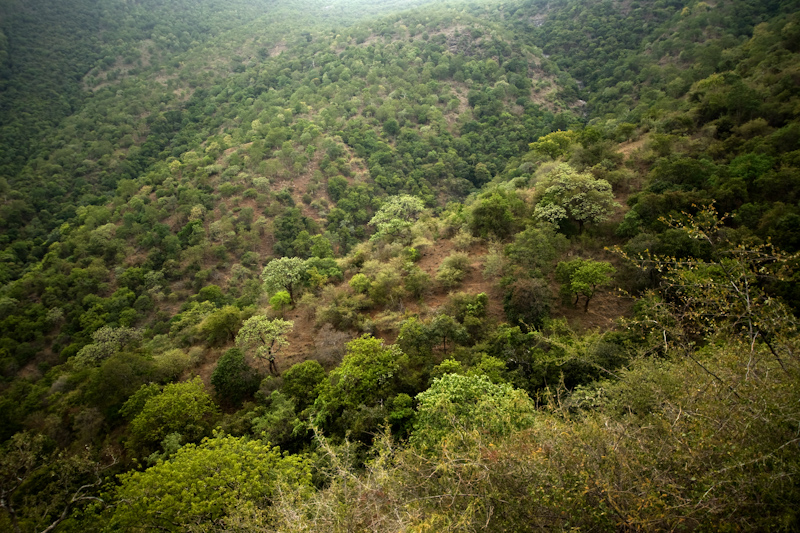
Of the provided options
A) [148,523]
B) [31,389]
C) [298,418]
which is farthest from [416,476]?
[31,389]

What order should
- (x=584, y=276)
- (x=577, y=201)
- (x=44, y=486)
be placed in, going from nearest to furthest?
(x=44, y=486), (x=584, y=276), (x=577, y=201)

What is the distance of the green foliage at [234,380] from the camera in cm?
1867

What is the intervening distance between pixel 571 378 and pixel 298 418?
38.6 ft

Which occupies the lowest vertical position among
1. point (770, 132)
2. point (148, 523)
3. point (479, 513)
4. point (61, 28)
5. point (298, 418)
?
point (298, 418)

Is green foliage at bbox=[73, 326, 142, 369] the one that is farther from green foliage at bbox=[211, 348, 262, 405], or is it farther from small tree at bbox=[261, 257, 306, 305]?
green foliage at bbox=[211, 348, 262, 405]

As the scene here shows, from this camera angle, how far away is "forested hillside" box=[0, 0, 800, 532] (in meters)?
6.11

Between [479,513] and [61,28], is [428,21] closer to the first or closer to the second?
[61,28]

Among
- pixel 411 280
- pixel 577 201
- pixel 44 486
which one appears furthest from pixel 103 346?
pixel 577 201

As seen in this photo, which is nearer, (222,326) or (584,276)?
(584,276)

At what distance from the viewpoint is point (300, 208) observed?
166 feet

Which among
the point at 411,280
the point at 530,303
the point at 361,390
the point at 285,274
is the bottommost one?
the point at 285,274

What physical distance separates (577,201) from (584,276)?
7.56 m

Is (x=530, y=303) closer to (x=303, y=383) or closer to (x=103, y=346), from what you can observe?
(x=303, y=383)

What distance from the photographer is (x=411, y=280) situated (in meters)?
22.5
